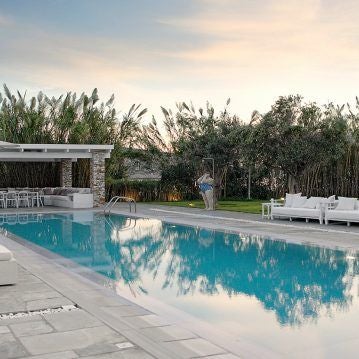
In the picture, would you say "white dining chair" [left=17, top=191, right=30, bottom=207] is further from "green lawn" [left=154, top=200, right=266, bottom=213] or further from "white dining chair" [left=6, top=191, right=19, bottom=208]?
"green lawn" [left=154, top=200, right=266, bottom=213]

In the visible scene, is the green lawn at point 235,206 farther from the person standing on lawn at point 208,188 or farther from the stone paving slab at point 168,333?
the stone paving slab at point 168,333

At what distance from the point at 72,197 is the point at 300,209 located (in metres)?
10.1

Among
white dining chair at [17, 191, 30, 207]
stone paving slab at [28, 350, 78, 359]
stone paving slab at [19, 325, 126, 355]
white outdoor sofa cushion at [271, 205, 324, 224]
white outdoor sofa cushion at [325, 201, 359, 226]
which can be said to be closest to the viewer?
stone paving slab at [28, 350, 78, 359]

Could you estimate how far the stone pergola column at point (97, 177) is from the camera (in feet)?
70.9

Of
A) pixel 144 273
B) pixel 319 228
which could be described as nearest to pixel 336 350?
pixel 144 273

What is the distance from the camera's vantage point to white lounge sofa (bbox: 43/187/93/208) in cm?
2092

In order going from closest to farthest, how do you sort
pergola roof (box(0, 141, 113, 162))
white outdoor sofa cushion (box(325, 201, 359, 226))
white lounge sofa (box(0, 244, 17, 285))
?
white lounge sofa (box(0, 244, 17, 285)), white outdoor sofa cushion (box(325, 201, 359, 226)), pergola roof (box(0, 141, 113, 162))

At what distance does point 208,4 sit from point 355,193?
37.7 ft

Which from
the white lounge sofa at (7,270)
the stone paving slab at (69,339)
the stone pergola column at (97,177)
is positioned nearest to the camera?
the stone paving slab at (69,339)

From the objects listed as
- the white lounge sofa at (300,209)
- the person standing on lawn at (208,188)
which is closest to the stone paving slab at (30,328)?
the white lounge sofa at (300,209)

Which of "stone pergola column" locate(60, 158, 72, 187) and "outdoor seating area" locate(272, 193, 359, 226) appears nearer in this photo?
"outdoor seating area" locate(272, 193, 359, 226)

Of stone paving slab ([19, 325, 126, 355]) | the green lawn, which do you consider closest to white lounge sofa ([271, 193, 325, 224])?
the green lawn

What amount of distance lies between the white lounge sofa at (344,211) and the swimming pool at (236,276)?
10.3 feet

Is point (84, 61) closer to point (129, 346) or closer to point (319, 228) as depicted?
point (319, 228)
